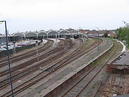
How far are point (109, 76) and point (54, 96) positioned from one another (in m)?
9.04

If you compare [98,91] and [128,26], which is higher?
[128,26]

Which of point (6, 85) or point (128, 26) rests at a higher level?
point (128, 26)

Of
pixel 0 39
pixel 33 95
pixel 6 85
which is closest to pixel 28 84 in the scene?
pixel 6 85

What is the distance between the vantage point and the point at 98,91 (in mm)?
21484

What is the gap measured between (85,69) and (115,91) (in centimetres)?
1037

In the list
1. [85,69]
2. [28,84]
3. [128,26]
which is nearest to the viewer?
[28,84]

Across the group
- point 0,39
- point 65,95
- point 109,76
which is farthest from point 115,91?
point 0,39

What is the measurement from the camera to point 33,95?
21219mm

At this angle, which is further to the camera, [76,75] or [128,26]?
[128,26]

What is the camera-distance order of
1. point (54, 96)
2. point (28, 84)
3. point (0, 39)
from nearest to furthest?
point (54, 96) < point (28, 84) < point (0, 39)

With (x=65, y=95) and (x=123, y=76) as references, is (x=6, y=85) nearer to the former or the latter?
(x=65, y=95)

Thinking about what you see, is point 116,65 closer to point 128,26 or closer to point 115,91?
point 115,91

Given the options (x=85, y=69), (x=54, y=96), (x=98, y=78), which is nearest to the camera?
(x=54, y=96)

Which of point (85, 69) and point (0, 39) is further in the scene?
point (0, 39)
